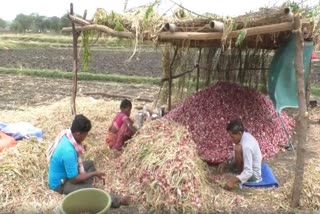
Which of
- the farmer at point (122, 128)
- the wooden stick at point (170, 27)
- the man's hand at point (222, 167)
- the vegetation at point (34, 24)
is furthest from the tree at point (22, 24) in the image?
the man's hand at point (222, 167)

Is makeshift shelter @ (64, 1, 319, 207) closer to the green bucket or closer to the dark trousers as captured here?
the dark trousers

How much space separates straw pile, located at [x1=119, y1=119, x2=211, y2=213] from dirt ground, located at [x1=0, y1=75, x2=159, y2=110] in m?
5.06

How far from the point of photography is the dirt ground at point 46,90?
32.9 ft

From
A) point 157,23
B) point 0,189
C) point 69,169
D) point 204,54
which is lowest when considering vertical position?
point 0,189

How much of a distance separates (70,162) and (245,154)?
6.59ft

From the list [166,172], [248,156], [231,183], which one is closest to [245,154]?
[248,156]

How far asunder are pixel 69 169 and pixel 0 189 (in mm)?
947

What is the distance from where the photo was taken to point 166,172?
436cm

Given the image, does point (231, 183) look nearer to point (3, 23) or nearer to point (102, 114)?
point (102, 114)

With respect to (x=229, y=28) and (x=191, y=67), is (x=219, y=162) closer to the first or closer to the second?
(x=229, y=28)

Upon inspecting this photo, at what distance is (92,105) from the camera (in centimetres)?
880

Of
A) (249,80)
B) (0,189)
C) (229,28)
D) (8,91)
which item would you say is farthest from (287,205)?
(8,91)

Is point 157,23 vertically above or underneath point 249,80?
above

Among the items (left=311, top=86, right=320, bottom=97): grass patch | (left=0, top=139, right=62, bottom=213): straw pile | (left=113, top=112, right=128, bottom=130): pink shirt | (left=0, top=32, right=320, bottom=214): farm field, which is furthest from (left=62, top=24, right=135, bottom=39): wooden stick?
(left=311, top=86, right=320, bottom=97): grass patch
